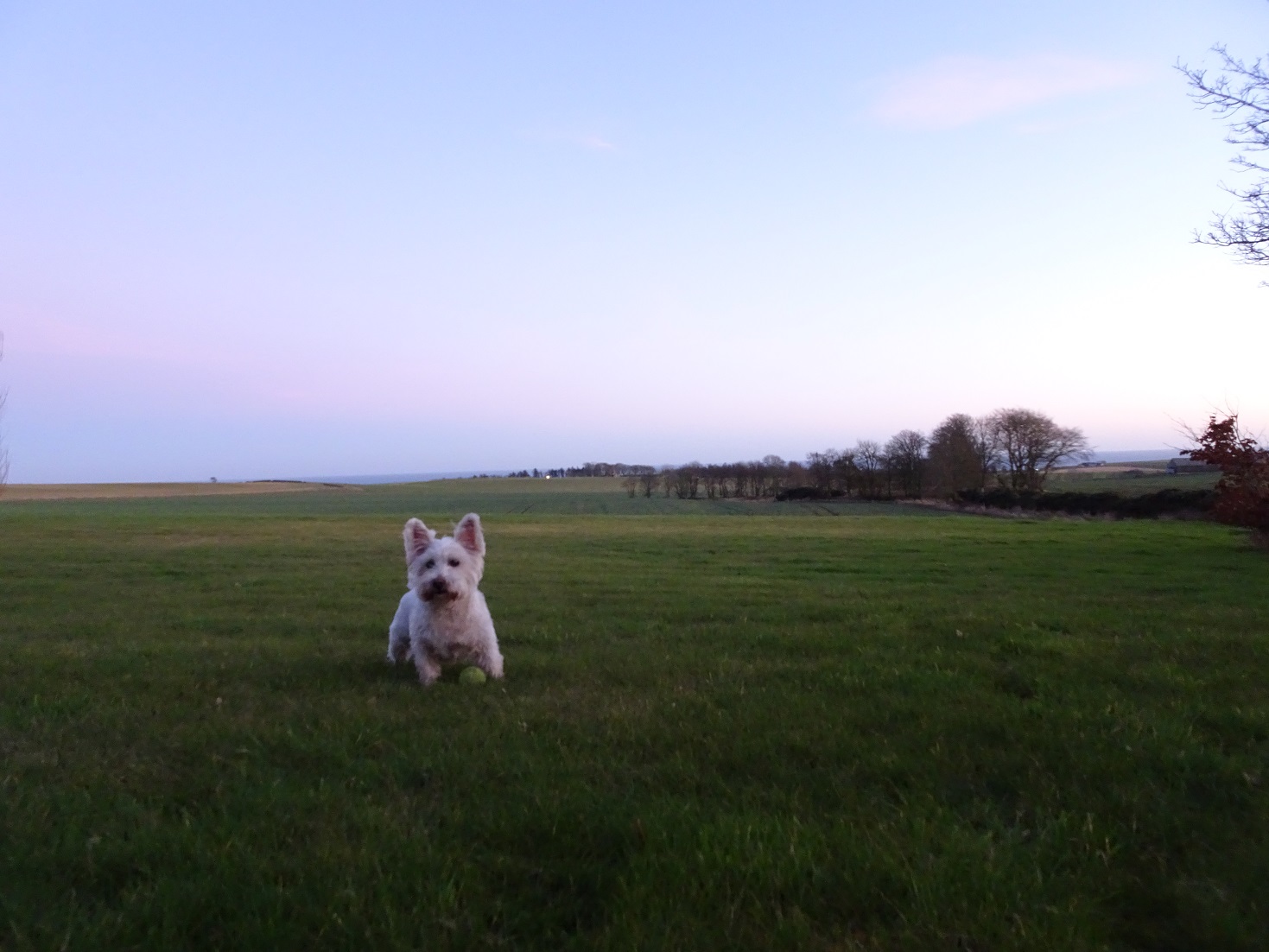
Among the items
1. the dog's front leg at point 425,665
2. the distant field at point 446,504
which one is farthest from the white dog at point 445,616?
the distant field at point 446,504

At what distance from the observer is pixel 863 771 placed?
4.79m

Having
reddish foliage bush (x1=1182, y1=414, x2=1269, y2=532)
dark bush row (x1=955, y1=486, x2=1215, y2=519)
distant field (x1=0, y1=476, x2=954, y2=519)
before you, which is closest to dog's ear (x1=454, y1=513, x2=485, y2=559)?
reddish foliage bush (x1=1182, y1=414, x2=1269, y2=532)

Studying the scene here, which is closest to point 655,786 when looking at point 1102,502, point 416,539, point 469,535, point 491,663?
point 491,663

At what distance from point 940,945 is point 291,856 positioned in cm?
280

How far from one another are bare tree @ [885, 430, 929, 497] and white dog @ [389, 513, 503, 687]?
7827 cm

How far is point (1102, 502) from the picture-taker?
48062mm

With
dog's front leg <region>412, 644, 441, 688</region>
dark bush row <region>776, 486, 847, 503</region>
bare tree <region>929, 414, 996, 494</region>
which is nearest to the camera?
dog's front leg <region>412, 644, 441, 688</region>

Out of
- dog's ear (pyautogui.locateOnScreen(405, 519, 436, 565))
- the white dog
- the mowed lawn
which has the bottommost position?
the mowed lawn

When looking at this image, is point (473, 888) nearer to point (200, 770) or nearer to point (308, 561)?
point (200, 770)

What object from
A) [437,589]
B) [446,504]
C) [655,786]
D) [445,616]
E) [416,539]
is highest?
[416,539]

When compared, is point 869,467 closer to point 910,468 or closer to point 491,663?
point 910,468

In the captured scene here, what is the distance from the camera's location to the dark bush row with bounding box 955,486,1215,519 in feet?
135

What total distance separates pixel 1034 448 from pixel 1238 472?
52035 millimetres

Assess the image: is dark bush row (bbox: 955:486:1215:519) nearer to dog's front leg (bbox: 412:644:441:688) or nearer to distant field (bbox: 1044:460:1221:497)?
distant field (bbox: 1044:460:1221:497)
